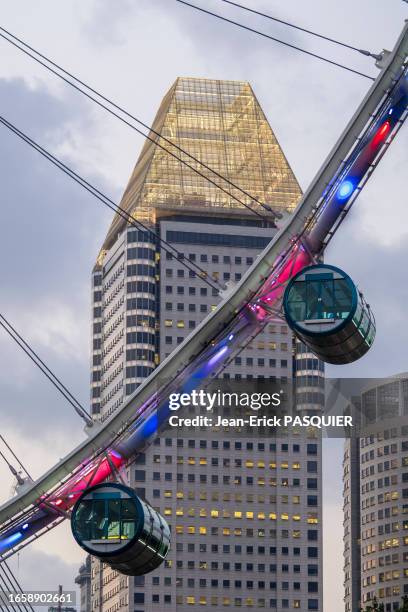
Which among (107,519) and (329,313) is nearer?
(329,313)

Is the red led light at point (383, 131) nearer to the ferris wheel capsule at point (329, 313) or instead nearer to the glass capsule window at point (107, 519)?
the ferris wheel capsule at point (329, 313)

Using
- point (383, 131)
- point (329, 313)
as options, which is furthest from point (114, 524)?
point (383, 131)

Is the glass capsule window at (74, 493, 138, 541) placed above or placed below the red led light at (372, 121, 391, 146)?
below

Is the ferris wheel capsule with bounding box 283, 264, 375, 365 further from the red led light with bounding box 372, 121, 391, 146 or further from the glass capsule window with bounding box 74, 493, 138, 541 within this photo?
the glass capsule window with bounding box 74, 493, 138, 541

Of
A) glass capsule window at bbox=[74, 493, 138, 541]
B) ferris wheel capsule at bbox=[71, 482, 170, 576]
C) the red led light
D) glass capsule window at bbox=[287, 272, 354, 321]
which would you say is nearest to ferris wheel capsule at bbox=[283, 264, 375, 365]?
glass capsule window at bbox=[287, 272, 354, 321]

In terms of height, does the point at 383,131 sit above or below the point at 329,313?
above

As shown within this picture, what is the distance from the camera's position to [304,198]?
6588 centimetres

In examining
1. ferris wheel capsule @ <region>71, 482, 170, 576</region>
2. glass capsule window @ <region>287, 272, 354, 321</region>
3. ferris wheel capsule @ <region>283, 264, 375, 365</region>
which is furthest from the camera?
ferris wheel capsule @ <region>71, 482, 170, 576</region>

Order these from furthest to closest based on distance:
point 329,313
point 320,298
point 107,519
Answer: point 107,519 < point 320,298 < point 329,313

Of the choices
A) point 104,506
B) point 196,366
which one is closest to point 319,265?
point 196,366

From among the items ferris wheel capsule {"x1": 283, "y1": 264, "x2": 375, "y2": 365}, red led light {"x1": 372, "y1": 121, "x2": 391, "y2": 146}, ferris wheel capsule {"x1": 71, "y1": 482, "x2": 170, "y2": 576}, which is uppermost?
red led light {"x1": 372, "y1": 121, "x2": 391, "y2": 146}

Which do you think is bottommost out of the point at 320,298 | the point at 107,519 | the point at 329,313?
the point at 107,519

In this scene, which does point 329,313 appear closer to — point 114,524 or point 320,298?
point 320,298

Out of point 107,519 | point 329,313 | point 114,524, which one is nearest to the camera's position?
point 329,313
